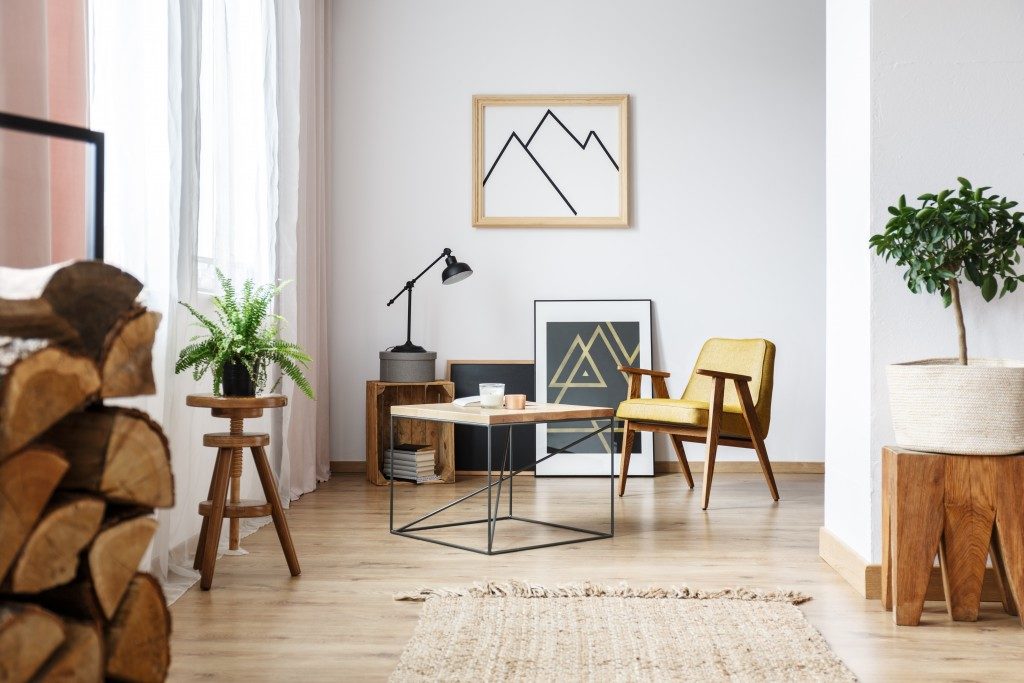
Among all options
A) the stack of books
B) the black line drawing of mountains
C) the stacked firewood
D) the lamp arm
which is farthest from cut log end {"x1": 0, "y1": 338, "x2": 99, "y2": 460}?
the black line drawing of mountains

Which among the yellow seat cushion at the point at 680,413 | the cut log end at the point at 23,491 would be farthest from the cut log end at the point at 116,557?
the yellow seat cushion at the point at 680,413

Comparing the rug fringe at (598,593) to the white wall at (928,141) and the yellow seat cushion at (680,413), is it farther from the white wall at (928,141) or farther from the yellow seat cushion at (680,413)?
the yellow seat cushion at (680,413)

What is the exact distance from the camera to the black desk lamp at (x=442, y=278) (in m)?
4.59

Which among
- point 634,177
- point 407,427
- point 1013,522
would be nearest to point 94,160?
point 1013,522

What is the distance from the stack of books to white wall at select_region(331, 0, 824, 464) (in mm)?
512

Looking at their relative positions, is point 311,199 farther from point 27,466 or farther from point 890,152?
point 27,466

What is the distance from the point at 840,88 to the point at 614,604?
1.74 metres

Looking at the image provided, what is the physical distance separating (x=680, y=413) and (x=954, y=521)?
1.79 m

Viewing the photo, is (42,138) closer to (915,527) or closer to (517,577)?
(517,577)

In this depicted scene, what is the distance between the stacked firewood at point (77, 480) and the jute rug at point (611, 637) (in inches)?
27.2

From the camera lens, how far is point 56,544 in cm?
129

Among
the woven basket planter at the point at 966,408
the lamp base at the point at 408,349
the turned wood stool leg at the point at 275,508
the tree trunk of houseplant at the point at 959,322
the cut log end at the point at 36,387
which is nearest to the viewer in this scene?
the cut log end at the point at 36,387

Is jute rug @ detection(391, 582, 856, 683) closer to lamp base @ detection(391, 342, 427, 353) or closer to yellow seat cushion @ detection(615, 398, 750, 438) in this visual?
yellow seat cushion @ detection(615, 398, 750, 438)

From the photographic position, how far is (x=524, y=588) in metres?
2.55
